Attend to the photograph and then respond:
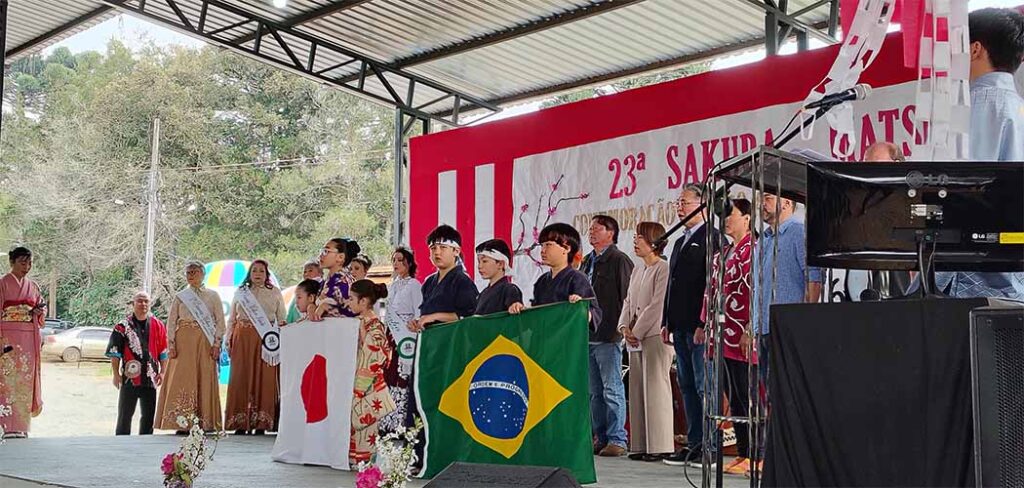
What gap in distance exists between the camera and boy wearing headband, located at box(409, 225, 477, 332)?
5750mm

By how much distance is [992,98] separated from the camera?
2.66 metres

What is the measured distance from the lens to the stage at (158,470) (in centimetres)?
502

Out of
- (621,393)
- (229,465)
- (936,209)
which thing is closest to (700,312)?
(621,393)

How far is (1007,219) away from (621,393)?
418 cm

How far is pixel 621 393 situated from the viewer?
6.31 metres

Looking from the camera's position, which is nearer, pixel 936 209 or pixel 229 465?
pixel 936 209

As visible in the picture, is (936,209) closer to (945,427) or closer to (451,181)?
(945,427)

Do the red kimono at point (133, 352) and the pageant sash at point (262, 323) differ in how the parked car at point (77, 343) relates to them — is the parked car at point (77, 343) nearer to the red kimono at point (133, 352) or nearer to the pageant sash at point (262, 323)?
the red kimono at point (133, 352)

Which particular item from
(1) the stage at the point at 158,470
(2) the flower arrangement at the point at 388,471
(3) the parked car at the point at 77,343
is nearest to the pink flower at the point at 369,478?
(2) the flower arrangement at the point at 388,471

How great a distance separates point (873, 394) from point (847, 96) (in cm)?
94

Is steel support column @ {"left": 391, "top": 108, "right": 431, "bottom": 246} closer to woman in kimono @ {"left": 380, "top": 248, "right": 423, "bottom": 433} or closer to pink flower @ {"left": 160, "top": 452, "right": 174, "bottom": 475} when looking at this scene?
woman in kimono @ {"left": 380, "top": 248, "right": 423, "bottom": 433}

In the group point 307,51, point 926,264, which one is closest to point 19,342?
point 307,51

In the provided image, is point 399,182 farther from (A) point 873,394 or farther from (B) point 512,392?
(A) point 873,394

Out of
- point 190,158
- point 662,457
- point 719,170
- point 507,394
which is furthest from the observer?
point 190,158
